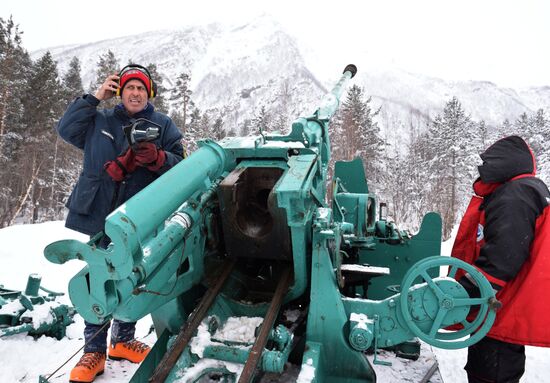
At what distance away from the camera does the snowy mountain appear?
3474 inches

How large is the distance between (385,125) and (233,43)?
66.2 meters

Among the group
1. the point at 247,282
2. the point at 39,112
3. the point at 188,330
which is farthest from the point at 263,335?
the point at 39,112

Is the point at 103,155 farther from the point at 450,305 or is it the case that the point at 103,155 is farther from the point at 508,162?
Answer: the point at 508,162

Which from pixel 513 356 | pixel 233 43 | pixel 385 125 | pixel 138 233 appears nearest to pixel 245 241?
pixel 138 233

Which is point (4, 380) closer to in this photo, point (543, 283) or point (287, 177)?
point (287, 177)

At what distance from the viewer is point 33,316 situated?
15.3 ft

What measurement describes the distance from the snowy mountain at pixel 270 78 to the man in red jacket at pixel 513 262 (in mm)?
74678

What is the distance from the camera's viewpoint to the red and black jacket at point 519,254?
2666mm

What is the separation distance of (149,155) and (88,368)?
67.8 inches

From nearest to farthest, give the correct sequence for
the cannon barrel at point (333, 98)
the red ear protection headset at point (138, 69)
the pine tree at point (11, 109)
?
the red ear protection headset at point (138, 69) → the cannon barrel at point (333, 98) → the pine tree at point (11, 109)

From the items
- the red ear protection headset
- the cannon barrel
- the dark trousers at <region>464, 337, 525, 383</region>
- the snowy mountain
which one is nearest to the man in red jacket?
the dark trousers at <region>464, 337, 525, 383</region>

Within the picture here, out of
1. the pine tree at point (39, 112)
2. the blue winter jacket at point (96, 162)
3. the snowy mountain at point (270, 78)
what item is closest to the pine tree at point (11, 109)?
the pine tree at point (39, 112)

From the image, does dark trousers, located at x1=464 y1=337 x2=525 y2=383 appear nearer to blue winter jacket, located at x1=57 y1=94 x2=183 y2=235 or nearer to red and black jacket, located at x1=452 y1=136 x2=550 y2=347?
red and black jacket, located at x1=452 y1=136 x2=550 y2=347

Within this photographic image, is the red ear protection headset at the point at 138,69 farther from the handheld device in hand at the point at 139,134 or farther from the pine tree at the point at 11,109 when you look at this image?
the pine tree at the point at 11,109
